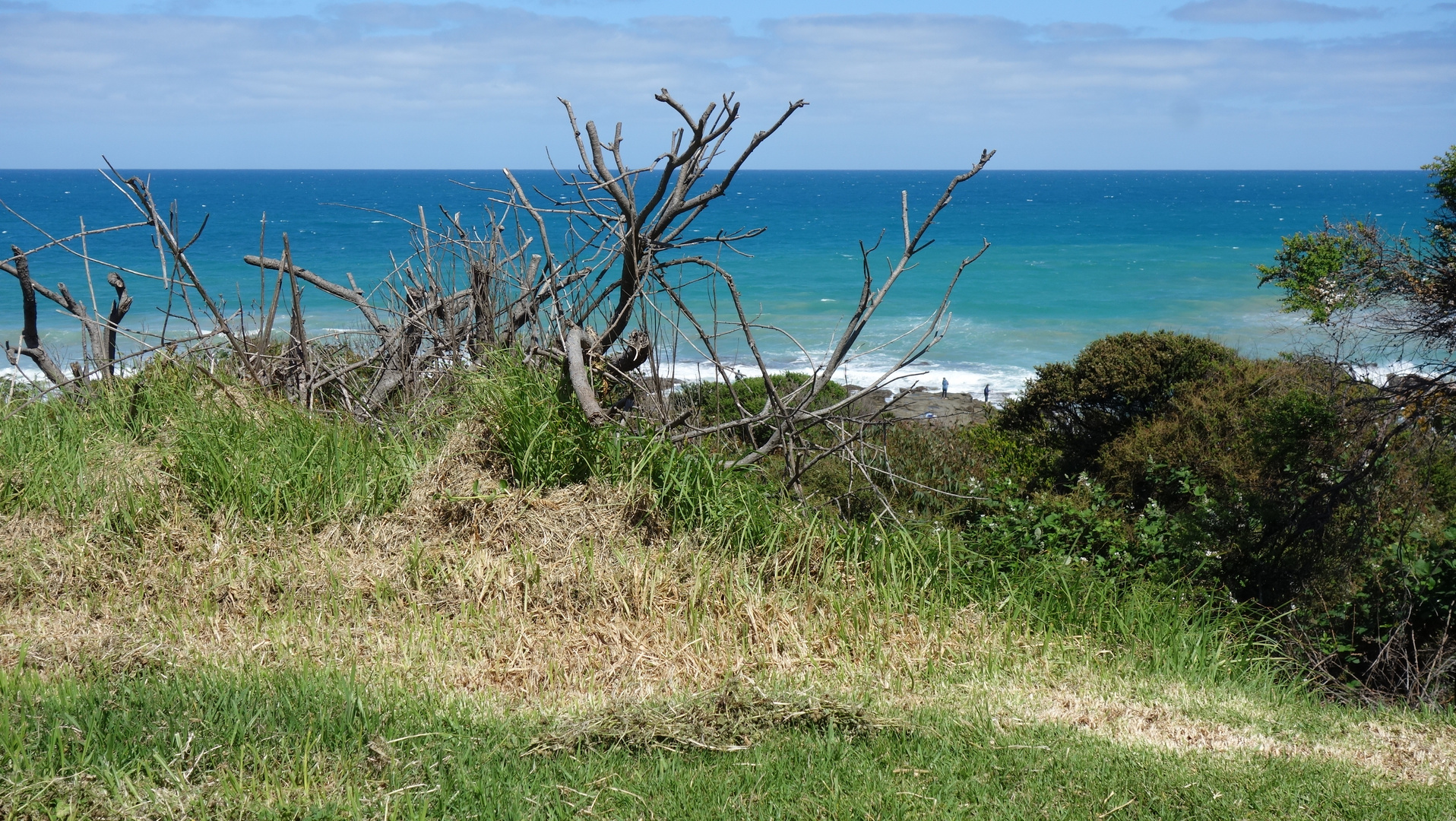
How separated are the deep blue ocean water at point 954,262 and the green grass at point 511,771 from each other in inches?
243

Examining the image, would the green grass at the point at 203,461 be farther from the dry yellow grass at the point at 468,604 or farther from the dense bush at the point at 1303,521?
the dense bush at the point at 1303,521

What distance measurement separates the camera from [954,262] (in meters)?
49.7

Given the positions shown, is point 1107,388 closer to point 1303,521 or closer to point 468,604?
point 1303,521

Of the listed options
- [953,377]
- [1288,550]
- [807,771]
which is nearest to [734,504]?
[807,771]

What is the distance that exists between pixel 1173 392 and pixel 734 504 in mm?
6840

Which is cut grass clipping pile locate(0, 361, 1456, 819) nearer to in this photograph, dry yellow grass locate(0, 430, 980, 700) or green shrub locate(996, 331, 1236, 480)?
dry yellow grass locate(0, 430, 980, 700)

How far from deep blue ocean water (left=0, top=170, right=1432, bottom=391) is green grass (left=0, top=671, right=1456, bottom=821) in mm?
6181

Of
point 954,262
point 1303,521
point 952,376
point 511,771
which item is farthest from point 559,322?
point 954,262

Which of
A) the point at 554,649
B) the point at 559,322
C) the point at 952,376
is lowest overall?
the point at 952,376

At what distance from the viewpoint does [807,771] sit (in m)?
3.07

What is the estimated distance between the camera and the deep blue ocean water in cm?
2892

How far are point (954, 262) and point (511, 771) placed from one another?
48.9m

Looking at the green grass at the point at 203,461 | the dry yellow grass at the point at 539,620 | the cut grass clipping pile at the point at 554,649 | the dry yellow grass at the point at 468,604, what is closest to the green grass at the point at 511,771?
the cut grass clipping pile at the point at 554,649

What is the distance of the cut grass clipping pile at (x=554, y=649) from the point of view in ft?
9.55
